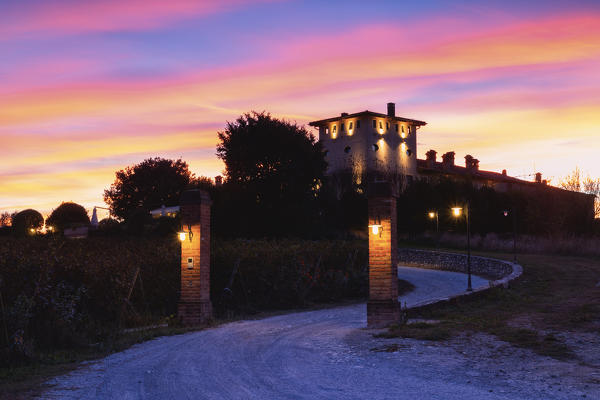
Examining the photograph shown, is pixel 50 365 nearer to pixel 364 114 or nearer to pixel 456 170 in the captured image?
pixel 364 114

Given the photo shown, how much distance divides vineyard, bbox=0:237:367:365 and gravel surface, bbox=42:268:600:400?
1758mm

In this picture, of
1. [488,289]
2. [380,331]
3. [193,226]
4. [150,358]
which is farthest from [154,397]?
[488,289]

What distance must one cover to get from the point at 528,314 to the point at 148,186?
6195 cm

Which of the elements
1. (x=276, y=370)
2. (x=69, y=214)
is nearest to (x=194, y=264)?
(x=276, y=370)

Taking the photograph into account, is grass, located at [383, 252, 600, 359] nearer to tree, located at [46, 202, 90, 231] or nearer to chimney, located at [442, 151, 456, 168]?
chimney, located at [442, 151, 456, 168]

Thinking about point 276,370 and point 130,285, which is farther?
point 130,285

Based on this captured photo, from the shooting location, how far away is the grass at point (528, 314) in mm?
12406

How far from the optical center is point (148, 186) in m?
72.8

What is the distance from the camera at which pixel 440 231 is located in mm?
55969

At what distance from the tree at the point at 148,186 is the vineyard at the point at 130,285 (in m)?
48.3

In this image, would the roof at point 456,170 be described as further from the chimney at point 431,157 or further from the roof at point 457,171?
the chimney at point 431,157

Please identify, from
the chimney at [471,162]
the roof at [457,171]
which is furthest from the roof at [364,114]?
the chimney at [471,162]

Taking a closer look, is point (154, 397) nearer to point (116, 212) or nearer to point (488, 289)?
point (488, 289)

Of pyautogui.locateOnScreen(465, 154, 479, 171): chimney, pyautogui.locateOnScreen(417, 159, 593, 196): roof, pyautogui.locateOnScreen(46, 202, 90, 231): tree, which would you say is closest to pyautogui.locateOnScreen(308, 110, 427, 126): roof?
pyautogui.locateOnScreen(417, 159, 593, 196): roof
